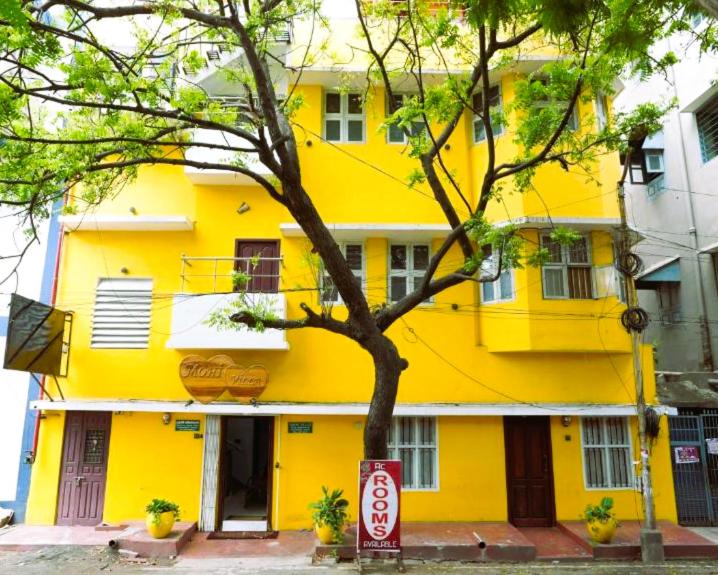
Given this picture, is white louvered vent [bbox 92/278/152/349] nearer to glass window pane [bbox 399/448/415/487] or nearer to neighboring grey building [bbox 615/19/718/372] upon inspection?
glass window pane [bbox 399/448/415/487]

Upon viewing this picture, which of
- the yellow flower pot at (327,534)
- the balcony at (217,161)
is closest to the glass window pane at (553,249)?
the balcony at (217,161)

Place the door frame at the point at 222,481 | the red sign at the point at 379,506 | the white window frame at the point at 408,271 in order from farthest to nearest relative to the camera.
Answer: the white window frame at the point at 408,271 → the door frame at the point at 222,481 → the red sign at the point at 379,506

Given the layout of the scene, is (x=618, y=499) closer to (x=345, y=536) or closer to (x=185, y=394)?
(x=345, y=536)

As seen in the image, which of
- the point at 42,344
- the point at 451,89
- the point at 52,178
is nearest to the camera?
the point at 52,178

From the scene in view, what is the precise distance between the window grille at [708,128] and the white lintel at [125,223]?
39.0ft

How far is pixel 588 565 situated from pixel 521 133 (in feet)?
22.7

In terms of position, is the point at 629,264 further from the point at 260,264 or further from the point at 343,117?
the point at 260,264

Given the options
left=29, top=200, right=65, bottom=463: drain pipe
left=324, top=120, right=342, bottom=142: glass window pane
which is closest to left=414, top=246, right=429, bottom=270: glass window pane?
left=324, top=120, right=342, bottom=142: glass window pane

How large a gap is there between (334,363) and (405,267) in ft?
8.31

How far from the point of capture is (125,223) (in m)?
11.2

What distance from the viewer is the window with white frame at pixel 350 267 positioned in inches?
454

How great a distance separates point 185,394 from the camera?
10883 mm

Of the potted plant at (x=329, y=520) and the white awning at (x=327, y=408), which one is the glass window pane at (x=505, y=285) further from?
the potted plant at (x=329, y=520)

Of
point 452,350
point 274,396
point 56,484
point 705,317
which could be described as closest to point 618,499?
point 452,350
